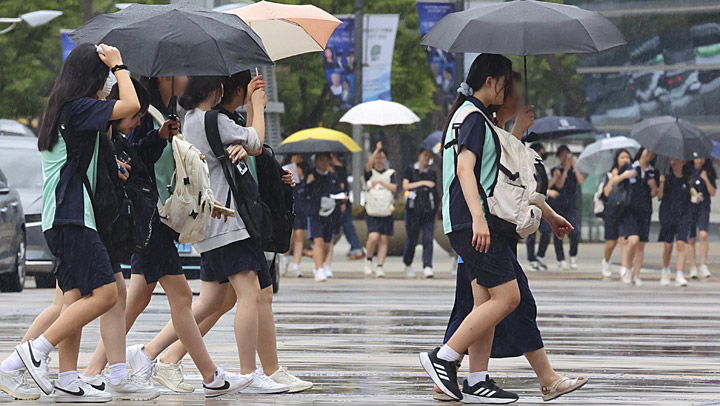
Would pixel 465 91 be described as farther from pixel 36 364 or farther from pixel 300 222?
pixel 300 222

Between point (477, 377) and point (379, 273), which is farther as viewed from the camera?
point (379, 273)

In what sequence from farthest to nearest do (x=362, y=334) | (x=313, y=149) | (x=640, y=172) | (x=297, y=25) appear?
1. (x=313, y=149)
2. (x=640, y=172)
3. (x=362, y=334)
4. (x=297, y=25)

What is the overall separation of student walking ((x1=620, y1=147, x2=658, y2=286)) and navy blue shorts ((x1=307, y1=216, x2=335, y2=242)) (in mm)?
4247

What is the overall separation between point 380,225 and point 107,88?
14.8 metres

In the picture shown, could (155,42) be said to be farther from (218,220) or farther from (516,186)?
(516,186)

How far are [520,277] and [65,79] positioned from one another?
257cm

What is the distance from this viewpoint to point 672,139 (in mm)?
19547

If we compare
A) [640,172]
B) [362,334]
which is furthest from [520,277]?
[640,172]

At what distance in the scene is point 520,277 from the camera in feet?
25.2

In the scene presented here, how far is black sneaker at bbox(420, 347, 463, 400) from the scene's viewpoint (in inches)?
294

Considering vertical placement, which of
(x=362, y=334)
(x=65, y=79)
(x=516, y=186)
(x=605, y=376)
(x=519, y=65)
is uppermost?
(x=65, y=79)

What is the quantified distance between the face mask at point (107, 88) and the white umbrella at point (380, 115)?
15.8 m

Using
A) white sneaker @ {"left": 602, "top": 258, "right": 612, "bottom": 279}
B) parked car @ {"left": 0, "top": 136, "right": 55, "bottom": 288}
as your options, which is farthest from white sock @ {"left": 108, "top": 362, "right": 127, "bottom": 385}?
white sneaker @ {"left": 602, "top": 258, "right": 612, "bottom": 279}

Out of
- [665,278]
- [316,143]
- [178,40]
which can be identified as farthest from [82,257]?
[316,143]
